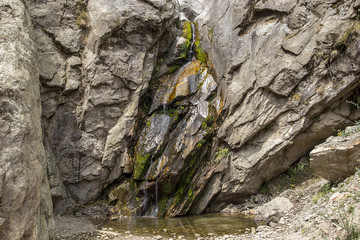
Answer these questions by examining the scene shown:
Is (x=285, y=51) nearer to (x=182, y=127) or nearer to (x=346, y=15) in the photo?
(x=346, y=15)

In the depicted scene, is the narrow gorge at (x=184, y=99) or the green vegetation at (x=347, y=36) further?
the narrow gorge at (x=184, y=99)

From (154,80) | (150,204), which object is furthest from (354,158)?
(154,80)

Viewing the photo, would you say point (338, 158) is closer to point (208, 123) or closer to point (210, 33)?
point (208, 123)

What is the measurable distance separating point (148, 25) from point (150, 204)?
312 inches

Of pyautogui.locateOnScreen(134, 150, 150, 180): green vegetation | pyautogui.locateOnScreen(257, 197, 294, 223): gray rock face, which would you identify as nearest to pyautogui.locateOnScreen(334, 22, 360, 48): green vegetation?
pyautogui.locateOnScreen(257, 197, 294, 223): gray rock face

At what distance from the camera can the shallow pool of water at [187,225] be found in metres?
8.36

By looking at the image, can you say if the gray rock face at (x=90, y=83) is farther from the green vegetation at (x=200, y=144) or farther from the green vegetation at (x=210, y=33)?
the green vegetation at (x=200, y=144)

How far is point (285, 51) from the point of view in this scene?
10.7 m

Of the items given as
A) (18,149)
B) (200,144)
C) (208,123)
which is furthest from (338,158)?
(18,149)

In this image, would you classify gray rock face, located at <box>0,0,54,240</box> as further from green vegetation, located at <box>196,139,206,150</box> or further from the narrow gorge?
green vegetation, located at <box>196,139,206,150</box>

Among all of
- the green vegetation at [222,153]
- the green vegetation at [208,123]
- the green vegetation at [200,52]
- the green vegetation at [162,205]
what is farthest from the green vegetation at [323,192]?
the green vegetation at [200,52]

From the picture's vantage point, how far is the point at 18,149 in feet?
18.2

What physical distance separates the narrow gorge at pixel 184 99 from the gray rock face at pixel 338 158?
280 centimetres

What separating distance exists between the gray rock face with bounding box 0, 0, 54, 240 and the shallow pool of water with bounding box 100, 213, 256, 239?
9.89 feet
